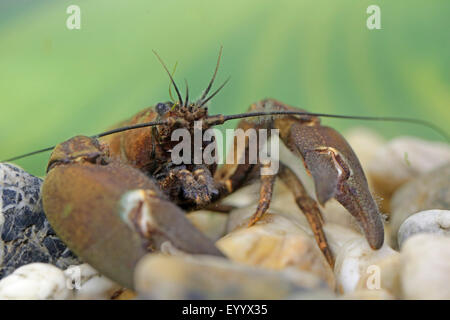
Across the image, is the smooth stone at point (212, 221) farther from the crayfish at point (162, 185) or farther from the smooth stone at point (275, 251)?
the smooth stone at point (275, 251)

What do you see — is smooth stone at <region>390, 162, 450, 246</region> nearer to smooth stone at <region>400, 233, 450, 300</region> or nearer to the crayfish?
the crayfish

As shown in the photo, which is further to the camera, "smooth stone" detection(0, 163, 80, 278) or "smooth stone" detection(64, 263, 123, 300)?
"smooth stone" detection(0, 163, 80, 278)

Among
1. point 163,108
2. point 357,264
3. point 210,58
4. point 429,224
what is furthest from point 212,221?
point 210,58

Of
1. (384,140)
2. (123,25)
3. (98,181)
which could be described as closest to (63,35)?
(123,25)

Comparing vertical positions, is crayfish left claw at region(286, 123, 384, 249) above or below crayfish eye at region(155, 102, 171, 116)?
below

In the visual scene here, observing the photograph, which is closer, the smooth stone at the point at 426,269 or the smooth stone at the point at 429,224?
the smooth stone at the point at 426,269

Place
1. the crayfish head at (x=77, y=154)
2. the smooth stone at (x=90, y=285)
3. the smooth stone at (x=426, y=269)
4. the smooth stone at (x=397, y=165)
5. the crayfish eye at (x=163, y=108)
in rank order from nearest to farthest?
1. the smooth stone at (x=426, y=269)
2. the smooth stone at (x=90, y=285)
3. the crayfish head at (x=77, y=154)
4. the crayfish eye at (x=163, y=108)
5. the smooth stone at (x=397, y=165)

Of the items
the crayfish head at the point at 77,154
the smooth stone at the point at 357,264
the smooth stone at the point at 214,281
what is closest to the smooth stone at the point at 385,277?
the smooth stone at the point at 357,264

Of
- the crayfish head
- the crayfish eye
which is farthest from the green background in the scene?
the crayfish head
